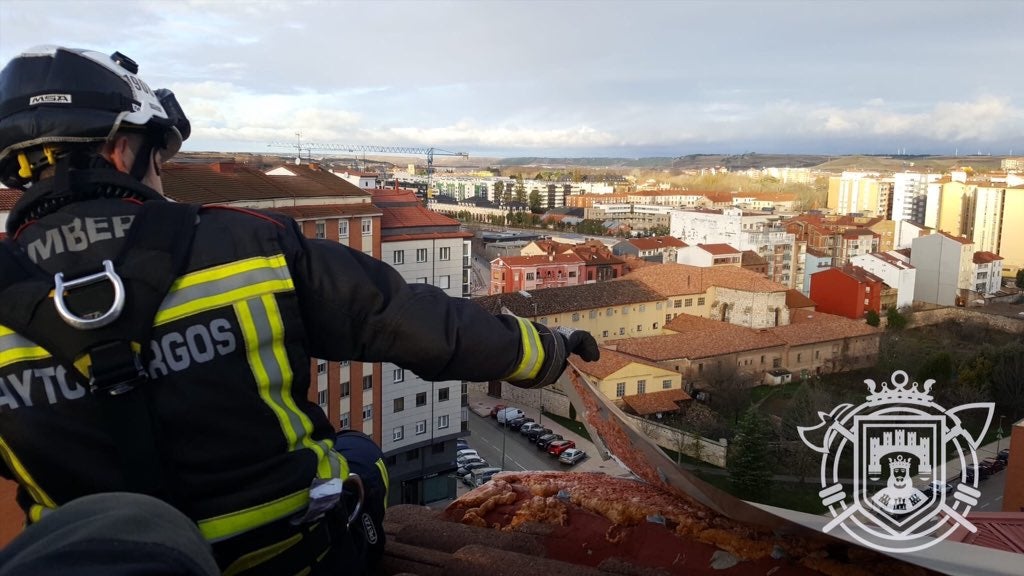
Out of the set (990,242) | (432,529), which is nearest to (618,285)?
(432,529)

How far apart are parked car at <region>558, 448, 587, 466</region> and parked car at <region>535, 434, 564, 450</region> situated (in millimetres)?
493

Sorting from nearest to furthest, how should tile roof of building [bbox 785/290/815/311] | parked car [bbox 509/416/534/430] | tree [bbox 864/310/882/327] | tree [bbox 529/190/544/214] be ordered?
1. parked car [bbox 509/416/534/430]
2. tree [bbox 864/310/882/327]
3. tile roof of building [bbox 785/290/815/311]
4. tree [bbox 529/190/544/214]

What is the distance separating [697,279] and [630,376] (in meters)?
6.67

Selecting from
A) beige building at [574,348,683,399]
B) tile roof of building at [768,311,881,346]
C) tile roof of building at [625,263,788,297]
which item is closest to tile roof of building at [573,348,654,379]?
beige building at [574,348,683,399]

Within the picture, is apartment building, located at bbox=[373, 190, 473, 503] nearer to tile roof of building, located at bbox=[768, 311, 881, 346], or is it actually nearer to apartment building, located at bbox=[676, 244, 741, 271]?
tile roof of building, located at bbox=[768, 311, 881, 346]

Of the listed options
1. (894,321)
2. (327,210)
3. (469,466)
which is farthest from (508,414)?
(894,321)

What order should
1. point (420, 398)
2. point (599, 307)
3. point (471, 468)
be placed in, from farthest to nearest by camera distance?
point (599, 307), point (471, 468), point (420, 398)

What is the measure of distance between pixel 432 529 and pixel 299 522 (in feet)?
2.14

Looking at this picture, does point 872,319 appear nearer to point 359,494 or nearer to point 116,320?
point 359,494

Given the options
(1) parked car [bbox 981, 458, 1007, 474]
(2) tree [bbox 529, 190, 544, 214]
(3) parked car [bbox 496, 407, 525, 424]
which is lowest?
(3) parked car [bbox 496, 407, 525, 424]

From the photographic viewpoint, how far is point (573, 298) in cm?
1532

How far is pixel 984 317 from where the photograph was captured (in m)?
18.2

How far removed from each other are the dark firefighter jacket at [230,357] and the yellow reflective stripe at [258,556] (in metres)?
0.04

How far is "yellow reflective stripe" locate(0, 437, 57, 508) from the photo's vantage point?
77 cm
